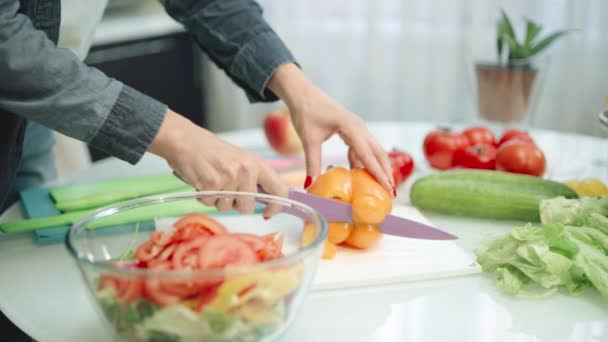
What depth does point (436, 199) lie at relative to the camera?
122 cm

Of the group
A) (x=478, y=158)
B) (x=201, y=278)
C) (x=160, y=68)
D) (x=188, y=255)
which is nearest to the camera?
(x=201, y=278)

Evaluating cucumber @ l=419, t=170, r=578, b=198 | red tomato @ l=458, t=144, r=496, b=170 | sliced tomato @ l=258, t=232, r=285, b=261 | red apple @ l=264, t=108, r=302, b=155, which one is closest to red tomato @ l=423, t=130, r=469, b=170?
red tomato @ l=458, t=144, r=496, b=170

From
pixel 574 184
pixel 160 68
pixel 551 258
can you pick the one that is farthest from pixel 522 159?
pixel 160 68

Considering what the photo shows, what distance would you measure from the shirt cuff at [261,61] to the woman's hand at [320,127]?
0.06 feet

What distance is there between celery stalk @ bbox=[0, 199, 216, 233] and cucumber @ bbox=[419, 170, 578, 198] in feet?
1.44

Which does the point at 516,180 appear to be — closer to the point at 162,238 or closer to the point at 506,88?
the point at 506,88

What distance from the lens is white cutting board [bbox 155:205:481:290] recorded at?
97 centimetres

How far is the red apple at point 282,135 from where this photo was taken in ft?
5.33

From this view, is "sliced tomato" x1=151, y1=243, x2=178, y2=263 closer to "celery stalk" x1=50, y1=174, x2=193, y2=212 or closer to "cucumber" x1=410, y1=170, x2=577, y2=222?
"celery stalk" x1=50, y1=174, x2=193, y2=212

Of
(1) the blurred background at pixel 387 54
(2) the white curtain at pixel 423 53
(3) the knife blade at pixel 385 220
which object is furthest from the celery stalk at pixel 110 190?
(2) the white curtain at pixel 423 53

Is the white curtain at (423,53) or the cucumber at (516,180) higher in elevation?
the cucumber at (516,180)

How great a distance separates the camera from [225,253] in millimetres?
Result: 766

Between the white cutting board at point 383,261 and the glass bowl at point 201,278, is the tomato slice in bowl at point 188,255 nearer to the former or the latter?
the glass bowl at point 201,278

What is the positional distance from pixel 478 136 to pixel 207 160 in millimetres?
798
